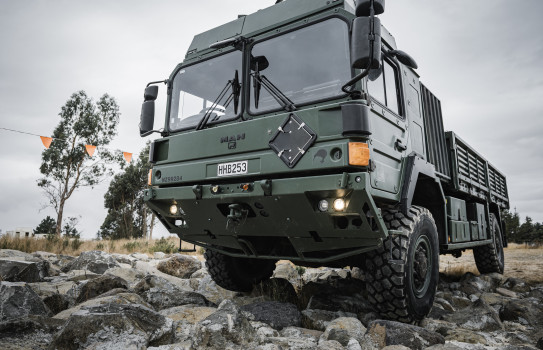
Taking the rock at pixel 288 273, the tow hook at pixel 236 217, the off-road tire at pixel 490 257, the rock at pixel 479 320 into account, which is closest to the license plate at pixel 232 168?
the tow hook at pixel 236 217

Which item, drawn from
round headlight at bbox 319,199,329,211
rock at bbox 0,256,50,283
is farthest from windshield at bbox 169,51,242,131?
rock at bbox 0,256,50,283

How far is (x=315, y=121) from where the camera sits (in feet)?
11.0

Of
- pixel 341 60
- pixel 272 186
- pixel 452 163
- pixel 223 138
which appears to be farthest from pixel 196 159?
pixel 452 163

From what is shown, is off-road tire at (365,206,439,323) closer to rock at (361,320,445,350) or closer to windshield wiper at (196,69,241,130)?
rock at (361,320,445,350)

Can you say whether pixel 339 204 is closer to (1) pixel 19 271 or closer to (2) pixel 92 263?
(1) pixel 19 271

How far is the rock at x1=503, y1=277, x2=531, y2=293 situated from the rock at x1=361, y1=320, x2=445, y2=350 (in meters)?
4.46

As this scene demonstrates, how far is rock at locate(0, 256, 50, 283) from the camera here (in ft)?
16.4

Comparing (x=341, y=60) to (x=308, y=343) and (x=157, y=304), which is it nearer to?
(x=308, y=343)

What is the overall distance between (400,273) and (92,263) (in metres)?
5.45

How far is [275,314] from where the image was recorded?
3518mm

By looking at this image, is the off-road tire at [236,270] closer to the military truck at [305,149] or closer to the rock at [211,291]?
the rock at [211,291]

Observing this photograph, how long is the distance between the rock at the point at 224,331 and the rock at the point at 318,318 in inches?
31.7

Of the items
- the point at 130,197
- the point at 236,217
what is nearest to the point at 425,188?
the point at 236,217

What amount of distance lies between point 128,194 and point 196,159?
25.8m
